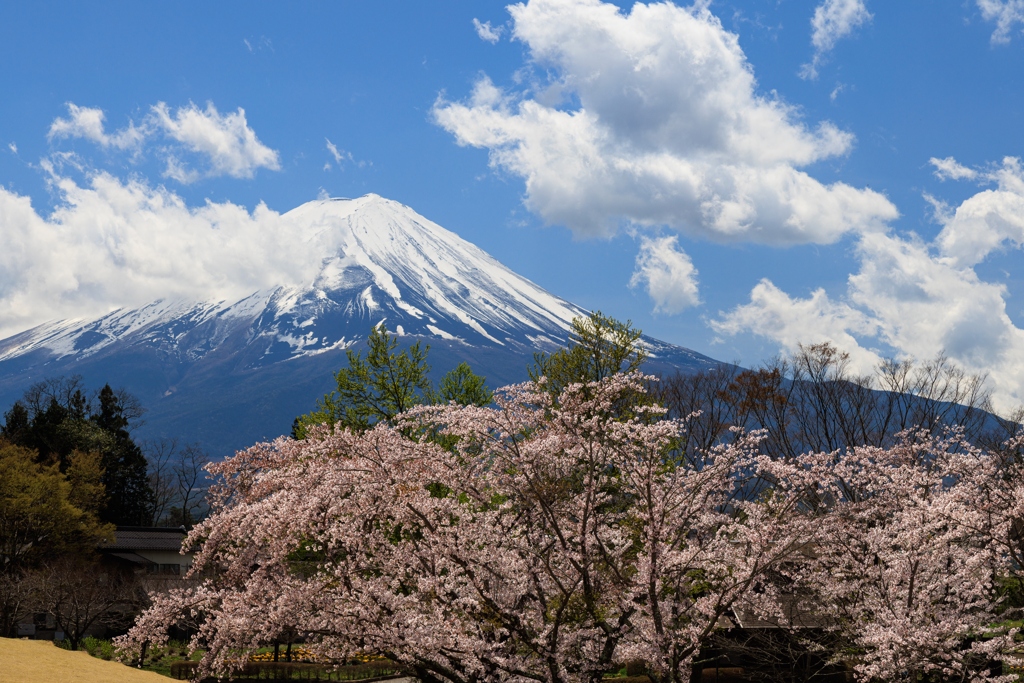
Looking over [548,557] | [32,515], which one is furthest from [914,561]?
[32,515]

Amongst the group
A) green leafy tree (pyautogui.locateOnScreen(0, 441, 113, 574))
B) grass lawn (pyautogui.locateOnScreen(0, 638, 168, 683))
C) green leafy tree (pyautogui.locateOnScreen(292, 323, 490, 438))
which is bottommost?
grass lawn (pyautogui.locateOnScreen(0, 638, 168, 683))

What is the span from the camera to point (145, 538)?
42.8m

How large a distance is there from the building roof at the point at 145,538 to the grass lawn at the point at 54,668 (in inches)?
780

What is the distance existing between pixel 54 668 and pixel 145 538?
26.2 meters

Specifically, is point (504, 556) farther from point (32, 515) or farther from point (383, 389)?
point (32, 515)

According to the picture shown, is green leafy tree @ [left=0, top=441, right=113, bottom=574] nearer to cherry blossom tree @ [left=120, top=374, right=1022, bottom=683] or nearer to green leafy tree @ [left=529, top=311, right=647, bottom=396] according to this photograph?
green leafy tree @ [left=529, top=311, right=647, bottom=396]

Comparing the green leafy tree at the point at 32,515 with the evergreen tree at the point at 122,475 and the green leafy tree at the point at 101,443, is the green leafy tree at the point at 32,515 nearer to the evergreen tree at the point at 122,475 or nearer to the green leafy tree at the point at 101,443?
the green leafy tree at the point at 101,443

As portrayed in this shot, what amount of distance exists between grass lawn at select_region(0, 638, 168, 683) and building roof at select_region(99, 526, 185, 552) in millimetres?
19812

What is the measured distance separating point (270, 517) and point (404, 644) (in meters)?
2.39

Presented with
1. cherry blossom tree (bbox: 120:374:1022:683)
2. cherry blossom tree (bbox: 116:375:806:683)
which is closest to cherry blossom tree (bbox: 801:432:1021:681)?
cherry blossom tree (bbox: 120:374:1022:683)

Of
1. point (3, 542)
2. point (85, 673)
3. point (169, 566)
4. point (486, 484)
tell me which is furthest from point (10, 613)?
point (486, 484)

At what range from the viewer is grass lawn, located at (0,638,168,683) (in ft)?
54.8

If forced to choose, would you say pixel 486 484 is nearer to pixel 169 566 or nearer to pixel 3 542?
pixel 3 542

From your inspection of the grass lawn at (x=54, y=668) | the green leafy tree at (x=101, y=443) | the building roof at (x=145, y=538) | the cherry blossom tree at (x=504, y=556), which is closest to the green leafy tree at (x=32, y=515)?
the green leafy tree at (x=101, y=443)
